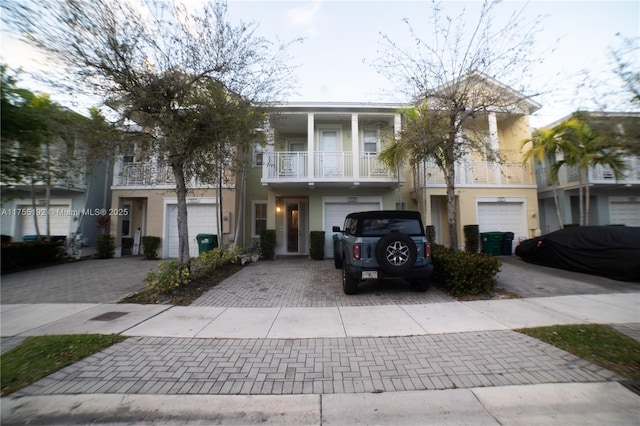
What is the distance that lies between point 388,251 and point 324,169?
19.6 ft

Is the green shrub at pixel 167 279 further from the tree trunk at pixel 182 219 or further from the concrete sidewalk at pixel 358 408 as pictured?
the concrete sidewalk at pixel 358 408

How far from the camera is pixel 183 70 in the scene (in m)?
6.11

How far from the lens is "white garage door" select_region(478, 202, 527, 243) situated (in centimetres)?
1174

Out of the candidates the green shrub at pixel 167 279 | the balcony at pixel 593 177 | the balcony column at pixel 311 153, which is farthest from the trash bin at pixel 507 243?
the green shrub at pixel 167 279

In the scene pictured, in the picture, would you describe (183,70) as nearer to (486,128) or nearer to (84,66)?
(84,66)

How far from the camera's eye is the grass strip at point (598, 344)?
2.88 meters

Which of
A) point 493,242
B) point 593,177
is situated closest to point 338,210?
point 493,242

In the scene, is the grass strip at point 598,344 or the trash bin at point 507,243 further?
the trash bin at point 507,243

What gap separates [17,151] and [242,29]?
17.5 feet

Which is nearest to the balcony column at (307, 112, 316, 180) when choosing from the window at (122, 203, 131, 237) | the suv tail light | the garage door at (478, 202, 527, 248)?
the suv tail light

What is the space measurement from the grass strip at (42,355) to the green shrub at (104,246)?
9851mm

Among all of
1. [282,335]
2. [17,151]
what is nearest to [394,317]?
[282,335]

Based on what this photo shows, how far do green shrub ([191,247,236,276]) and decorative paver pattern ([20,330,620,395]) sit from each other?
4308 mm

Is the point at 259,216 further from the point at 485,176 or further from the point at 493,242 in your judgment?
the point at 485,176
